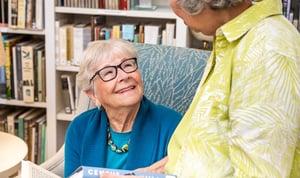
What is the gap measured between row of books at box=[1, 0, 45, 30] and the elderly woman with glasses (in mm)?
1172

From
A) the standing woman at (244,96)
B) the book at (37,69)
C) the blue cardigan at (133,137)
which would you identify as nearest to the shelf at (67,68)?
the book at (37,69)

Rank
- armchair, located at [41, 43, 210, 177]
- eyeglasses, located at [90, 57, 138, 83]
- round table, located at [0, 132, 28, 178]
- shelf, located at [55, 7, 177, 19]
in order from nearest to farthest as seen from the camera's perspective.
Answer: eyeglasses, located at [90, 57, 138, 83] → armchair, located at [41, 43, 210, 177] → round table, located at [0, 132, 28, 178] → shelf, located at [55, 7, 177, 19]

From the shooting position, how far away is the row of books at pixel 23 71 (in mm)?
2807

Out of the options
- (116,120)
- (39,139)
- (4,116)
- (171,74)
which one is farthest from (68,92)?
(116,120)

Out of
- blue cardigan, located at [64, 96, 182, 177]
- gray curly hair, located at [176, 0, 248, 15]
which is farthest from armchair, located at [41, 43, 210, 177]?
gray curly hair, located at [176, 0, 248, 15]

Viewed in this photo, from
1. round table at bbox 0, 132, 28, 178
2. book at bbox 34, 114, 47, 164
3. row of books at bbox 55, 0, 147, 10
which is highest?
row of books at bbox 55, 0, 147, 10

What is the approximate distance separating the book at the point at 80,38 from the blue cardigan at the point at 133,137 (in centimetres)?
106

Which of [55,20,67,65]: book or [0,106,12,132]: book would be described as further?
[0,106,12,132]: book

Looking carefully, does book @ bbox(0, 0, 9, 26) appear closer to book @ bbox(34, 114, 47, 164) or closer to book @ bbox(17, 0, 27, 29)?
book @ bbox(17, 0, 27, 29)

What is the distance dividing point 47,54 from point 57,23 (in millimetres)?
184

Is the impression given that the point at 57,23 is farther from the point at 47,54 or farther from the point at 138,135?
the point at 138,135

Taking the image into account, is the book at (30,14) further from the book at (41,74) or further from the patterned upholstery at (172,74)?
the patterned upholstery at (172,74)

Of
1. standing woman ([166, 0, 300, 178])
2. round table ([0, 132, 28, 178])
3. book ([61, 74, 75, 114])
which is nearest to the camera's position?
standing woman ([166, 0, 300, 178])

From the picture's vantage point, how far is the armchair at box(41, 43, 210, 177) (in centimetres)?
185
